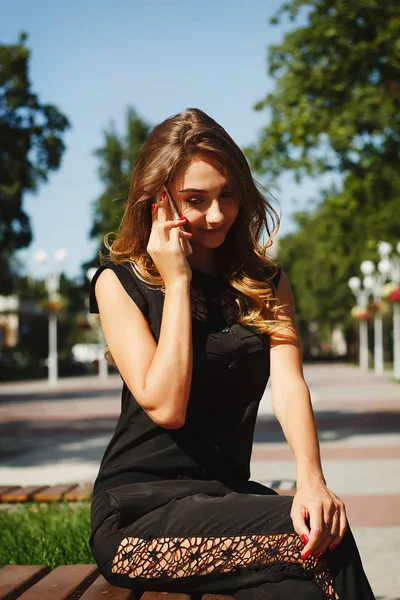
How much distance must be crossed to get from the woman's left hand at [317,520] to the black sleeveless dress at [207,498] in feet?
0.09

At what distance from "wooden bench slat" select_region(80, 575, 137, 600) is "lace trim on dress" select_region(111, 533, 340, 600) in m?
0.06

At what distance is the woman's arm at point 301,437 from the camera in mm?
2045

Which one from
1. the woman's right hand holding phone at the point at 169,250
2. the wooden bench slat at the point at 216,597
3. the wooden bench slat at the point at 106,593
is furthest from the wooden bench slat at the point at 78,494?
the wooden bench slat at the point at 216,597

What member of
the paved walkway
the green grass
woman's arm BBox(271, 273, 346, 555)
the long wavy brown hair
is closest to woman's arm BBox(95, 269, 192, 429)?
the long wavy brown hair

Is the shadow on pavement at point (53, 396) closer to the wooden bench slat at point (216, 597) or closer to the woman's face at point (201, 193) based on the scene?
the woman's face at point (201, 193)

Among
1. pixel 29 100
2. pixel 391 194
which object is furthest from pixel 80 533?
pixel 29 100

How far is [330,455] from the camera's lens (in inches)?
389

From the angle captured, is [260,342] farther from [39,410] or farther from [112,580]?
[39,410]

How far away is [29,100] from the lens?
33.8m

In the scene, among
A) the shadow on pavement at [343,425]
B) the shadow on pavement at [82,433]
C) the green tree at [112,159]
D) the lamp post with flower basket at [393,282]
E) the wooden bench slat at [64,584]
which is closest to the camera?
the wooden bench slat at [64,584]

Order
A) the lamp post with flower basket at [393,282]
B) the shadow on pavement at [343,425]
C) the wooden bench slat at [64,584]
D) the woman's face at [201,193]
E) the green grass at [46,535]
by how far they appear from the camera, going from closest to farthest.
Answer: the wooden bench slat at [64,584] → the woman's face at [201,193] → the green grass at [46,535] → the shadow on pavement at [343,425] → the lamp post with flower basket at [393,282]

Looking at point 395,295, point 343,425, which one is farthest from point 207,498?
point 395,295

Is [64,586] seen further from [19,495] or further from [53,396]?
[53,396]

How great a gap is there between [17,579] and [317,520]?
36.4 inches
